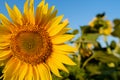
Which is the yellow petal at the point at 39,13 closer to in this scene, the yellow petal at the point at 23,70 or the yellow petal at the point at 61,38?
the yellow petal at the point at 61,38

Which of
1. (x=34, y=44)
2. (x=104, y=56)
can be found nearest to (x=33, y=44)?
(x=34, y=44)

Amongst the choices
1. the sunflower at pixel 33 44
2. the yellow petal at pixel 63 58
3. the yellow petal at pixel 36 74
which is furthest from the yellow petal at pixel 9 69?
the yellow petal at pixel 63 58

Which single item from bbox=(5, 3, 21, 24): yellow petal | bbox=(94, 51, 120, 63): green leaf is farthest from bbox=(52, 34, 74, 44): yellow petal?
bbox=(94, 51, 120, 63): green leaf

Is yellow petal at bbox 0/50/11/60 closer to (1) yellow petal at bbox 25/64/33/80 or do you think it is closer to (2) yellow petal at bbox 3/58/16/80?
(2) yellow petal at bbox 3/58/16/80

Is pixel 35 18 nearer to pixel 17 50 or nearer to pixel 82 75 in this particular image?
pixel 17 50

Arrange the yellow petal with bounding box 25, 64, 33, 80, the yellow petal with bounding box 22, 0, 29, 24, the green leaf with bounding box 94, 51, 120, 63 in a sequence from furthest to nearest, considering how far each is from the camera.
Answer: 1. the green leaf with bounding box 94, 51, 120, 63
2. the yellow petal with bounding box 25, 64, 33, 80
3. the yellow petal with bounding box 22, 0, 29, 24

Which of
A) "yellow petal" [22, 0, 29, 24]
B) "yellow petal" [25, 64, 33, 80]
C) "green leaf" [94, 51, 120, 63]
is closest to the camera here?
"yellow petal" [22, 0, 29, 24]

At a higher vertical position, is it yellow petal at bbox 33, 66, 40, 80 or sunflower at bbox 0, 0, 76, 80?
sunflower at bbox 0, 0, 76, 80

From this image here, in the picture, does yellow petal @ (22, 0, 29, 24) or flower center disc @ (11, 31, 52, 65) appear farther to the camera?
flower center disc @ (11, 31, 52, 65)
